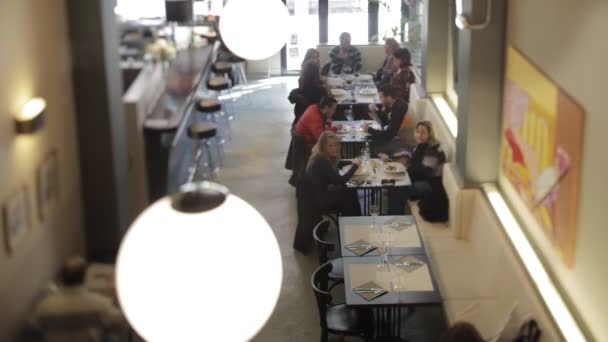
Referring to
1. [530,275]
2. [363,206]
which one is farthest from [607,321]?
[363,206]

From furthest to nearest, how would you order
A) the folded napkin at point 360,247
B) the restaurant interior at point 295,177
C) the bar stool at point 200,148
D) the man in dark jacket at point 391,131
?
1. the man in dark jacket at point 391,131
2. the folded napkin at point 360,247
3. the bar stool at point 200,148
4. the restaurant interior at point 295,177

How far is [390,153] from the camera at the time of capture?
30.7ft

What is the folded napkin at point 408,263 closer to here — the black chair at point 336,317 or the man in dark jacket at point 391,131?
the black chair at point 336,317

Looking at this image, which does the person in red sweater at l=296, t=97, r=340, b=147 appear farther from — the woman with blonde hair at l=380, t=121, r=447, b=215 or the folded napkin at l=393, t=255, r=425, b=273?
the folded napkin at l=393, t=255, r=425, b=273

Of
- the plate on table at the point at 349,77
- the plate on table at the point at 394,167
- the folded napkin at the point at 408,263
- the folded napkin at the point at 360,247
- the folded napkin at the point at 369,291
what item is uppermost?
the plate on table at the point at 349,77

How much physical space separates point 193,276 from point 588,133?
3.69 metres

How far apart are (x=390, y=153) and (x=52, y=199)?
752 cm

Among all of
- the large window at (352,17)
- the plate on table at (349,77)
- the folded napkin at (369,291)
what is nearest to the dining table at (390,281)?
the folded napkin at (369,291)

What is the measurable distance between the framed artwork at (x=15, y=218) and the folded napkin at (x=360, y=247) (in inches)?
184

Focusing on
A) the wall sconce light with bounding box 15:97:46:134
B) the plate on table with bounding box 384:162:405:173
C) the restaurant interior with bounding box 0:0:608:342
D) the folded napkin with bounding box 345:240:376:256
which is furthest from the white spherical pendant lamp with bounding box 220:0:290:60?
the plate on table with bounding box 384:162:405:173

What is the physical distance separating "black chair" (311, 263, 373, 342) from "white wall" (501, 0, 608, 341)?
1.37 metres

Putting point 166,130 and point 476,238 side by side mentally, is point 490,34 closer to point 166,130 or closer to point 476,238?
point 476,238

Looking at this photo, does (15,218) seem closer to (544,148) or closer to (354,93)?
(544,148)

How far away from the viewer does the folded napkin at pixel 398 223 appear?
6901mm
